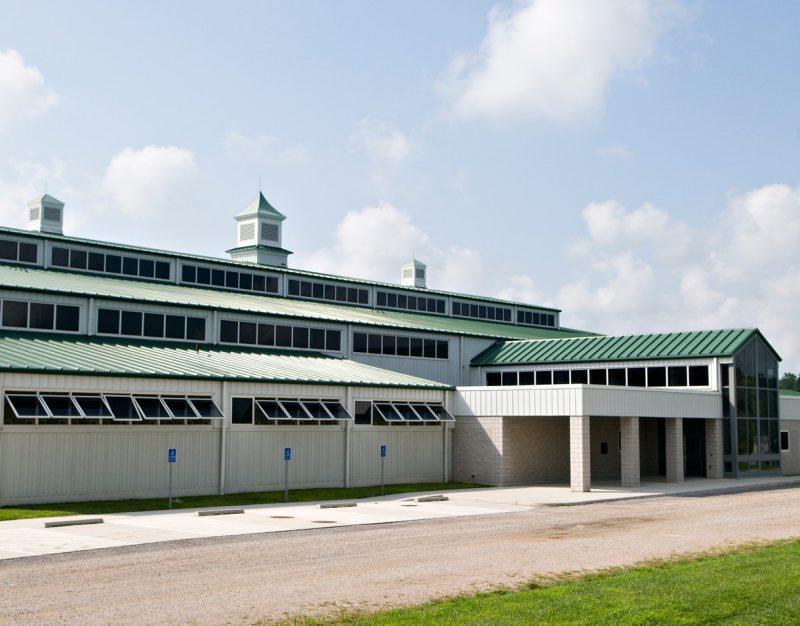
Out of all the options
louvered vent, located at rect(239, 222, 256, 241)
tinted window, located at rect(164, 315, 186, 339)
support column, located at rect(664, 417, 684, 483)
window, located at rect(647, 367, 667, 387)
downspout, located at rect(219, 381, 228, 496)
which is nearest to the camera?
downspout, located at rect(219, 381, 228, 496)

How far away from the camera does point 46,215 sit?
53.9m

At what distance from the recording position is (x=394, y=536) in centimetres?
2494

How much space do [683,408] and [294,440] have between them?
19534 mm

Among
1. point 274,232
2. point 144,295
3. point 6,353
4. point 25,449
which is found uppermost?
point 274,232

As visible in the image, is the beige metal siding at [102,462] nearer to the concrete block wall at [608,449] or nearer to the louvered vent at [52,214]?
the concrete block wall at [608,449]

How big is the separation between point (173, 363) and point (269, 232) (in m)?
30.2

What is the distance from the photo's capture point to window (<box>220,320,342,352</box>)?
153 ft

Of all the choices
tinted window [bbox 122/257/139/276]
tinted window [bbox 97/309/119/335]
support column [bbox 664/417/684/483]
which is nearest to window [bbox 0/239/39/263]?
tinted window [bbox 122/257/139/276]

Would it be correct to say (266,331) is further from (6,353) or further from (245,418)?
(6,353)

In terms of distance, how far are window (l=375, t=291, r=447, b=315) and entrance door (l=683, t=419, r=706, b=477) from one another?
68.7 feet

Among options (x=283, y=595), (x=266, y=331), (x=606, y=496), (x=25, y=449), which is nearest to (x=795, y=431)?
(x=606, y=496)

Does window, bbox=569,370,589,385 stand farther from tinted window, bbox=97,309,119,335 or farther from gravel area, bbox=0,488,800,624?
tinted window, bbox=97,309,119,335

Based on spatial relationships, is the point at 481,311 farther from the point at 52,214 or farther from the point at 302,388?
the point at 302,388

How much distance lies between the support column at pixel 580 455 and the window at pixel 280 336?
1477cm
